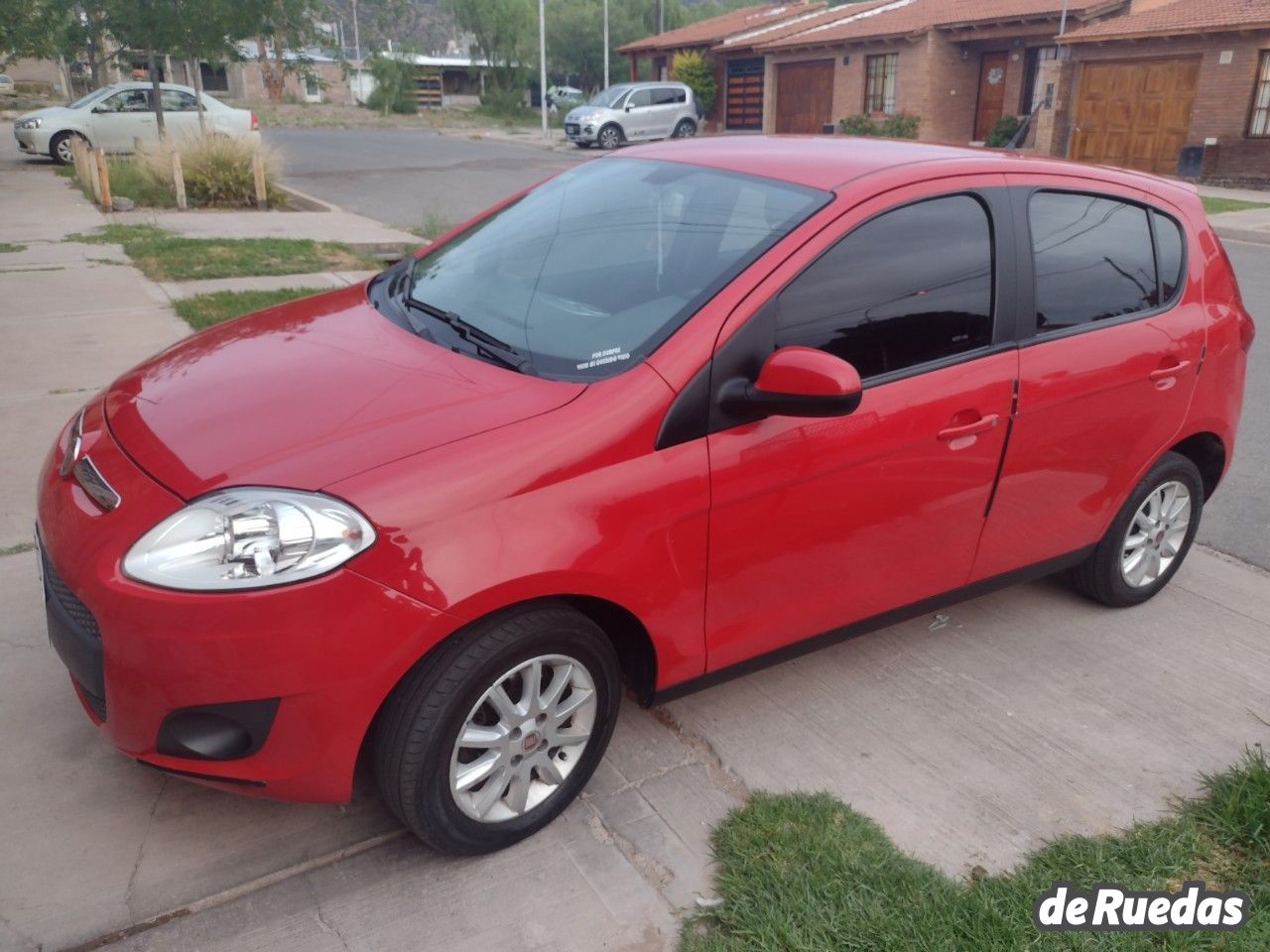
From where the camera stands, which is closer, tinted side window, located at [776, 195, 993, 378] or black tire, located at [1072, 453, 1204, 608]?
tinted side window, located at [776, 195, 993, 378]

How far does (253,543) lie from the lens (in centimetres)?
237

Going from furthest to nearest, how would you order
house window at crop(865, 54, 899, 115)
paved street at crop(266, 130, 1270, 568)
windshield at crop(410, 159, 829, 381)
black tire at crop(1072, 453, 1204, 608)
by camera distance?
house window at crop(865, 54, 899, 115) < paved street at crop(266, 130, 1270, 568) < black tire at crop(1072, 453, 1204, 608) < windshield at crop(410, 159, 829, 381)

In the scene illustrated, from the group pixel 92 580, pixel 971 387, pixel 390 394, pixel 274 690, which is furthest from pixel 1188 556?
pixel 92 580

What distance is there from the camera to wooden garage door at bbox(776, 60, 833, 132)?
114 feet

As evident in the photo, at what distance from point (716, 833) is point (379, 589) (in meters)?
1.17

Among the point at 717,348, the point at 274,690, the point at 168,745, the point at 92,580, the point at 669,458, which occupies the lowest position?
the point at 168,745

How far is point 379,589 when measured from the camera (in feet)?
7.72

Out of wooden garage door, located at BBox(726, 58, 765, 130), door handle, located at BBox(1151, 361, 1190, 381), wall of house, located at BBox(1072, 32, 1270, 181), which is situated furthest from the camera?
wooden garage door, located at BBox(726, 58, 765, 130)

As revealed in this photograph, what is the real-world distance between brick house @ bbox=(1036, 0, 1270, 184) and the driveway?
62.9ft

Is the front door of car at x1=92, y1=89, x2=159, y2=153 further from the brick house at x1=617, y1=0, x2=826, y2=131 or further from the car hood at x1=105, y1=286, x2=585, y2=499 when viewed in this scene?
the brick house at x1=617, y1=0, x2=826, y2=131

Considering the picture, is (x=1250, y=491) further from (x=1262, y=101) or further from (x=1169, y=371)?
(x=1262, y=101)

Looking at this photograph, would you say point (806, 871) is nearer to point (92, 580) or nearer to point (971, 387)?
point (971, 387)

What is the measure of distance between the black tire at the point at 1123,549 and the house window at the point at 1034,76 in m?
26.3

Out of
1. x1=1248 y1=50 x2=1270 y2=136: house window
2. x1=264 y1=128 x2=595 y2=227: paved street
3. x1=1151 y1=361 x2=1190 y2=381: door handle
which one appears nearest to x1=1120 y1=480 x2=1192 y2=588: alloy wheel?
x1=1151 y1=361 x2=1190 y2=381: door handle
